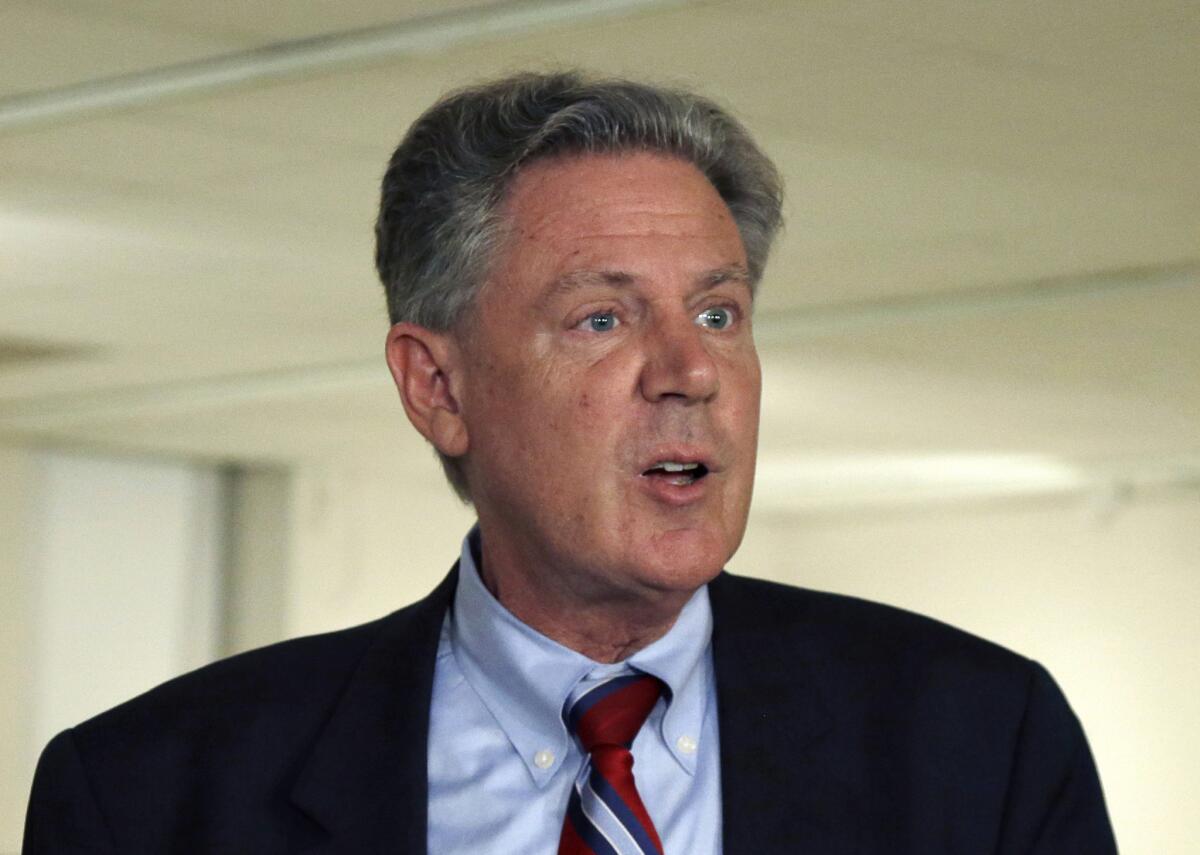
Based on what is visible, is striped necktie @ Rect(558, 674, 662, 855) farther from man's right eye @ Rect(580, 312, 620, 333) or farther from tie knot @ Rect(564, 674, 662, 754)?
man's right eye @ Rect(580, 312, 620, 333)

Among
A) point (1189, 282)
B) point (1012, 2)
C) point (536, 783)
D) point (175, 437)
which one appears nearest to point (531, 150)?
point (536, 783)

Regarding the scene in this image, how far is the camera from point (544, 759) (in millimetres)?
1882

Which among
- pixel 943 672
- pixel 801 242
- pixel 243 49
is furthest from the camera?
pixel 801 242

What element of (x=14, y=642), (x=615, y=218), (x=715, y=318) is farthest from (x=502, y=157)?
(x=14, y=642)

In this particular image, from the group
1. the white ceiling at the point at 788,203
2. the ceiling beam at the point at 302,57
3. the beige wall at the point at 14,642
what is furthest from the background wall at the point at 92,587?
the ceiling beam at the point at 302,57

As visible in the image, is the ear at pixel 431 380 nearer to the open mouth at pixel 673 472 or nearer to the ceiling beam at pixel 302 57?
the open mouth at pixel 673 472

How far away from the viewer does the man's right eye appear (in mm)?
1851

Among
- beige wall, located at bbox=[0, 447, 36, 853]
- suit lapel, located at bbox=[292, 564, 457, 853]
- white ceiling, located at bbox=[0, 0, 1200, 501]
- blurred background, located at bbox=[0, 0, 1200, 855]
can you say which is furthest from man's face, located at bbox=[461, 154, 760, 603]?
beige wall, located at bbox=[0, 447, 36, 853]

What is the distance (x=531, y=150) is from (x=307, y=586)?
11892 millimetres

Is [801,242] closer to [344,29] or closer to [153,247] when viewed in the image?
[153,247]

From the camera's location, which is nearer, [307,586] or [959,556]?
[307,586]

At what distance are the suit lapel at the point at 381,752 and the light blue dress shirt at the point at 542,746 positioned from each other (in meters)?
0.04

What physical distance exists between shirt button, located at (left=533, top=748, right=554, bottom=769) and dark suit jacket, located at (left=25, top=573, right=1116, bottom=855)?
100 millimetres

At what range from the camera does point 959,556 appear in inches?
634
